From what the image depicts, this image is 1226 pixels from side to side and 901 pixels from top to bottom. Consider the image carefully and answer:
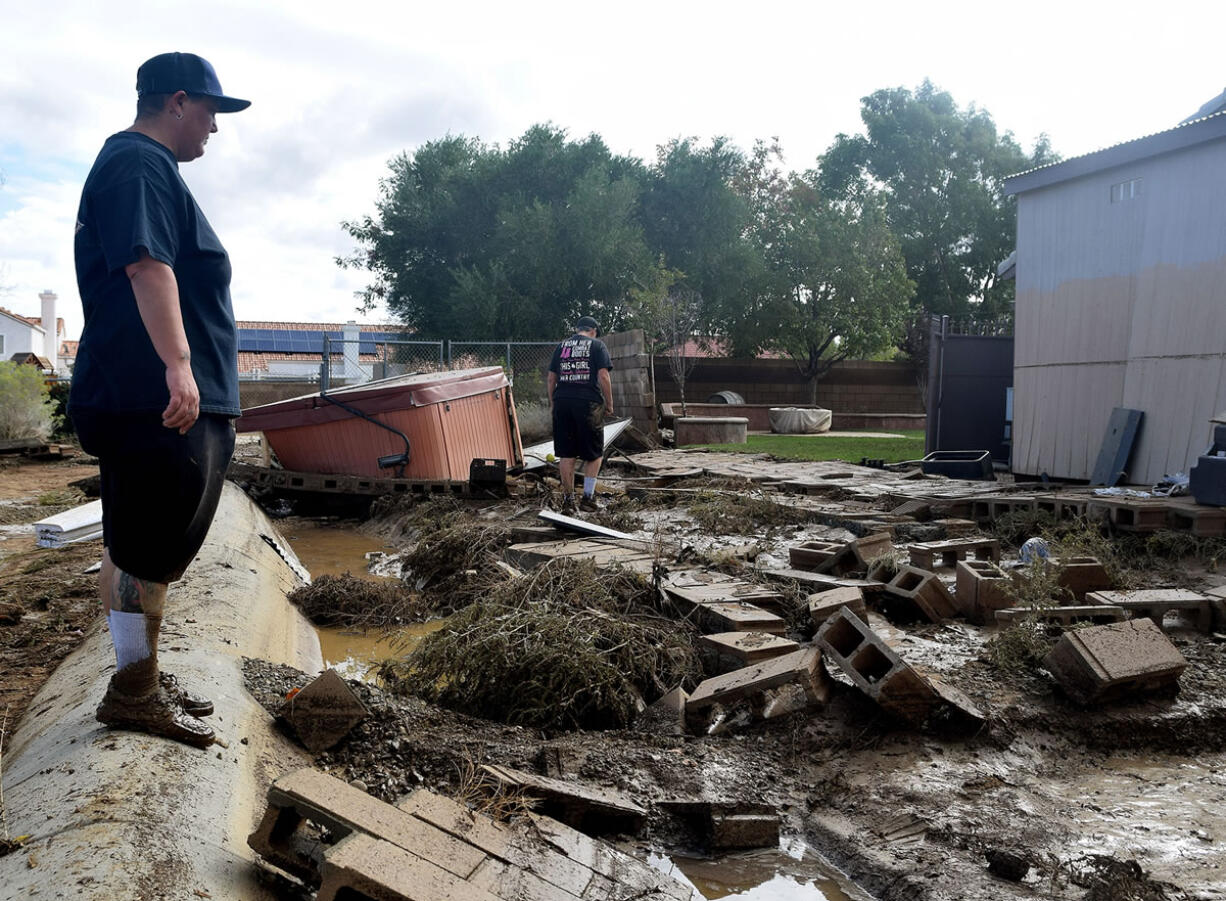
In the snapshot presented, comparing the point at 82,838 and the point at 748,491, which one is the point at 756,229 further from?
the point at 82,838

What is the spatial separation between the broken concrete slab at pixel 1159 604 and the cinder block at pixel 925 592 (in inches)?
28.2

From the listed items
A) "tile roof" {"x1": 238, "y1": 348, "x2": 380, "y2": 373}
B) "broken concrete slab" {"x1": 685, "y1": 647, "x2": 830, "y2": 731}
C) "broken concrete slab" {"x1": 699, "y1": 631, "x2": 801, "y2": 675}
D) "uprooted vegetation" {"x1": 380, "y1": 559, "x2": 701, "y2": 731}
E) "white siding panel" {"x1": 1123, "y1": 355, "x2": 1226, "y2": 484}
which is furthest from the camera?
"tile roof" {"x1": 238, "y1": 348, "x2": 380, "y2": 373}

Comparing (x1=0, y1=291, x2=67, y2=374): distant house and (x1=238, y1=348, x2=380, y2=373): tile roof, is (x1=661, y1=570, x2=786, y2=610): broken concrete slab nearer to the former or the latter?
(x1=238, y1=348, x2=380, y2=373): tile roof

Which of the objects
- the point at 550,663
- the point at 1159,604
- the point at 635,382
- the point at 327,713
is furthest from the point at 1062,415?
the point at 327,713

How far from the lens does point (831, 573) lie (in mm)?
6062

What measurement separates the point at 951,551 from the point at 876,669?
8.04 ft

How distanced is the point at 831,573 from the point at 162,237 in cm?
464

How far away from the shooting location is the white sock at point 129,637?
2.58m

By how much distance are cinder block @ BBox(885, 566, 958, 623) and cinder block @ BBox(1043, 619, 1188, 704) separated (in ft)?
3.54

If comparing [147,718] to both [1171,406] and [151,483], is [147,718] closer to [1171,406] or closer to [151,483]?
[151,483]

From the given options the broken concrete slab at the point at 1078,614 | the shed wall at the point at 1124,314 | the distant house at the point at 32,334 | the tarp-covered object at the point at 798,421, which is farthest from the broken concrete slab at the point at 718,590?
the distant house at the point at 32,334

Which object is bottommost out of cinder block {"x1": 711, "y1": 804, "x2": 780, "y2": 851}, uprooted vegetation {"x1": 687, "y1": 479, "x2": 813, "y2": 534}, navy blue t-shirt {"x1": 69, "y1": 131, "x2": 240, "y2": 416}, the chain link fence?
cinder block {"x1": 711, "y1": 804, "x2": 780, "y2": 851}

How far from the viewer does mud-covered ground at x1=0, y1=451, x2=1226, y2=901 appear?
2.84 metres

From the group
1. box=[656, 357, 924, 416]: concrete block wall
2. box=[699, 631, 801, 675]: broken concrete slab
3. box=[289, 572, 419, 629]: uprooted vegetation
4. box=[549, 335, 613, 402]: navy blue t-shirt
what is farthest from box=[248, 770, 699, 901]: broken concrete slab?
box=[656, 357, 924, 416]: concrete block wall
